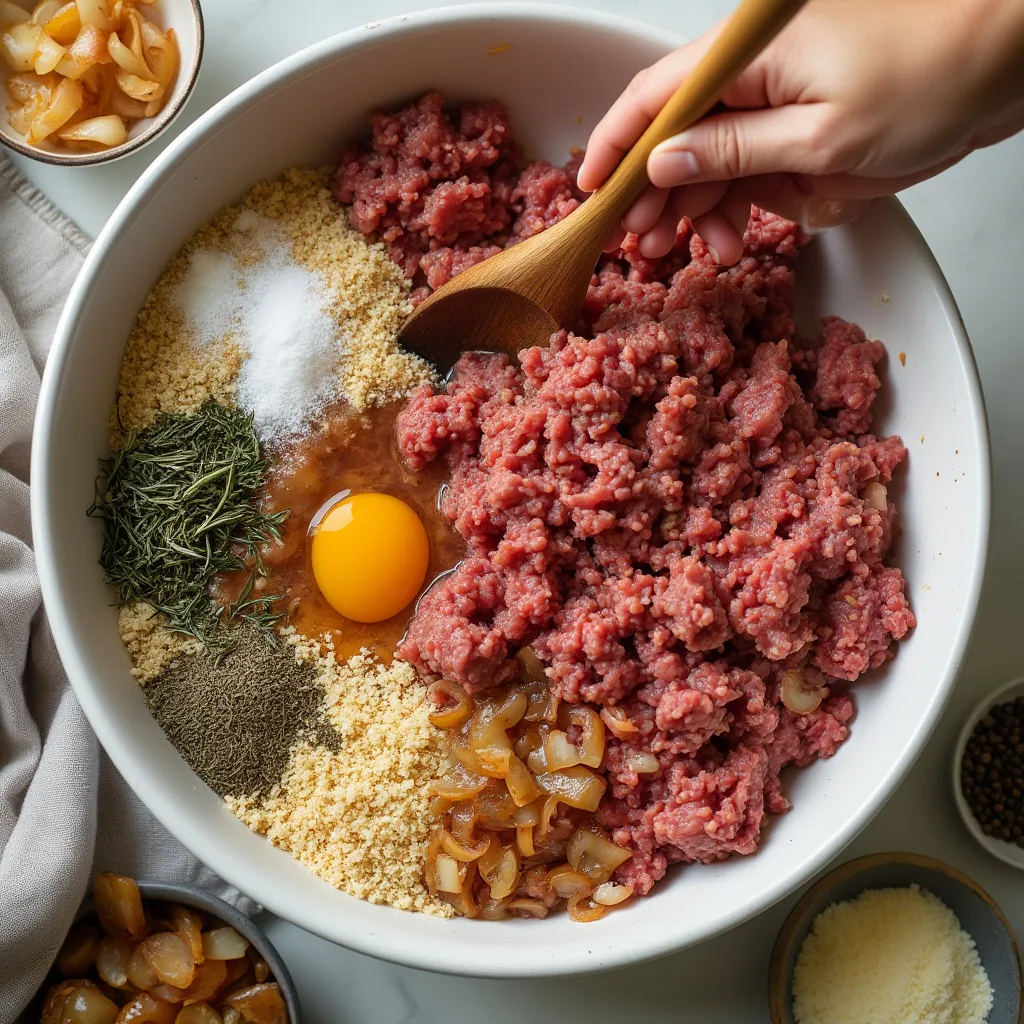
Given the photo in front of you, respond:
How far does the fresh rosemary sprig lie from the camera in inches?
116

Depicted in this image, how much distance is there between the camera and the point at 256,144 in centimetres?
295

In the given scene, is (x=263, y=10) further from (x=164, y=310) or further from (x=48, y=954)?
(x=48, y=954)

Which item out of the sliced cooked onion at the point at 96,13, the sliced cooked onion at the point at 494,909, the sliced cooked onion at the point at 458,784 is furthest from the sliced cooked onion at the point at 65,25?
the sliced cooked onion at the point at 494,909

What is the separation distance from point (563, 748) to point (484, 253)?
154cm

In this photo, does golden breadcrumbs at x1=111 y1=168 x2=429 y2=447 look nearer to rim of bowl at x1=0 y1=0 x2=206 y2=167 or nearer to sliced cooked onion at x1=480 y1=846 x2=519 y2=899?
rim of bowl at x1=0 y1=0 x2=206 y2=167

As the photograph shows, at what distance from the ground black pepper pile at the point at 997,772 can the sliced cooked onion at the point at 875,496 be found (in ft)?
3.29

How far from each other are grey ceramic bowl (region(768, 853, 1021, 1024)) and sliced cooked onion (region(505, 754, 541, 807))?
1041 mm

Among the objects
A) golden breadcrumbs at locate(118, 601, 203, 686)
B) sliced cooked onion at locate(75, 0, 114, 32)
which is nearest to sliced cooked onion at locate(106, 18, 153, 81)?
sliced cooked onion at locate(75, 0, 114, 32)

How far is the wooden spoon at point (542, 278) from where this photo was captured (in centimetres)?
234

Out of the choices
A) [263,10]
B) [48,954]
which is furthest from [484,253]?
[48,954]

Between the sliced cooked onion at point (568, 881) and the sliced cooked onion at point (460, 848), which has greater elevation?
the sliced cooked onion at point (460, 848)

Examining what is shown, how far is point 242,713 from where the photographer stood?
2.85 metres

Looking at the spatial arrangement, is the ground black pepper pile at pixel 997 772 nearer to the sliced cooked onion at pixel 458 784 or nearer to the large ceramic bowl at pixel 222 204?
the large ceramic bowl at pixel 222 204

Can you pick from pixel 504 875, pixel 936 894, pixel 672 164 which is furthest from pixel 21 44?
pixel 936 894
